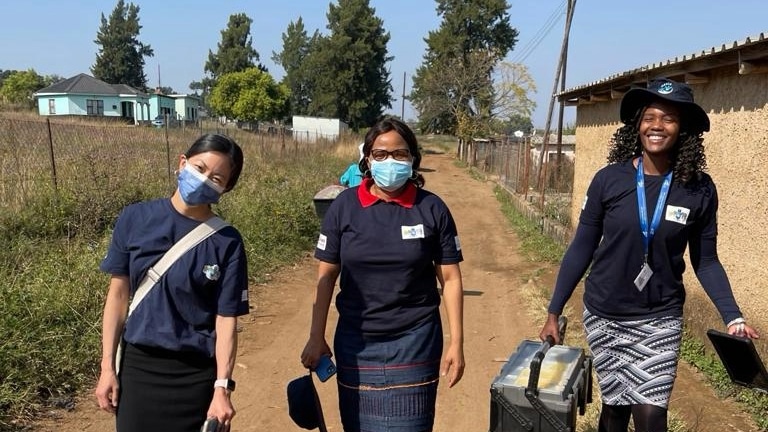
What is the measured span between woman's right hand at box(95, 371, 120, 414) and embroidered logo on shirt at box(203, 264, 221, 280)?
500 mm

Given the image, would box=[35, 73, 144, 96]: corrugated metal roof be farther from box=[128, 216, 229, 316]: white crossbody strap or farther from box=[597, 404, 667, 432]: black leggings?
box=[597, 404, 667, 432]: black leggings

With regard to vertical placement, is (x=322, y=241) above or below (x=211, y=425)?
above

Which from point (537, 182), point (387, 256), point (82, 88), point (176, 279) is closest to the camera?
point (176, 279)

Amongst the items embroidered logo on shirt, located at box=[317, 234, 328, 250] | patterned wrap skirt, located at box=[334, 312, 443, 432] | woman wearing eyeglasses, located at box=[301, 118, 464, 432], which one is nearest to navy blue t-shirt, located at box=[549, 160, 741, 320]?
woman wearing eyeglasses, located at box=[301, 118, 464, 432]

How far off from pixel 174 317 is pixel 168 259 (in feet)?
0.68

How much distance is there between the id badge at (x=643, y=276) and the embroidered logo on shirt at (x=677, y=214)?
0.22m

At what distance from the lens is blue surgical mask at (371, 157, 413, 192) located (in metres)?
2.63

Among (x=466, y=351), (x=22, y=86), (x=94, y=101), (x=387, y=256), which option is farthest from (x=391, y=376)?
(x=22, y=86)

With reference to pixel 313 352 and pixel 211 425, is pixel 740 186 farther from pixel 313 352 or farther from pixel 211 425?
pixel 211 425

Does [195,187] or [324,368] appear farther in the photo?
[324,368]

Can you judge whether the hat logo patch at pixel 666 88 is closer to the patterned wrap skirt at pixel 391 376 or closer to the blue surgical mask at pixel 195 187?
the patterned wrap skirt at pixel 391 376

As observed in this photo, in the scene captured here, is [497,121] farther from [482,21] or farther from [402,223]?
[402,223]

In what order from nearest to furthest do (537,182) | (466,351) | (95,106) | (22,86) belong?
(466,351) < (537,182) < (95,106) < (22,86)

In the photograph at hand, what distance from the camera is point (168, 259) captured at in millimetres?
2256
